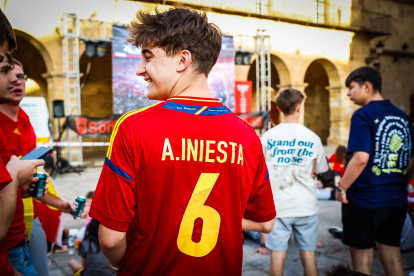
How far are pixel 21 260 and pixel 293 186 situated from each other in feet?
6.80

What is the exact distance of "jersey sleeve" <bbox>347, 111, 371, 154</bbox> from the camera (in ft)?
8.62

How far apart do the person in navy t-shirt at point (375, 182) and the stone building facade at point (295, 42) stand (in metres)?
10.8

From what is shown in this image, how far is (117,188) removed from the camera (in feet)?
3.80

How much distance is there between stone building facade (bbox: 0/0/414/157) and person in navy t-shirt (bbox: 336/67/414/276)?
10.8m

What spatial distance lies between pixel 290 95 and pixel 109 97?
15958mm

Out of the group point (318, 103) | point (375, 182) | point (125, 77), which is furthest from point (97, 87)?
point (375, 182)

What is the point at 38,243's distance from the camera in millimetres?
2434

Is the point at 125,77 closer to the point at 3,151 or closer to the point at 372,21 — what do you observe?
the point at 3,151

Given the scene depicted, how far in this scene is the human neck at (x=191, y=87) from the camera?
129 cm

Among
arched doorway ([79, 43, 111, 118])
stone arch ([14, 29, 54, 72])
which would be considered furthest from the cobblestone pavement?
arched doorway ([79, 43, 111, 118])

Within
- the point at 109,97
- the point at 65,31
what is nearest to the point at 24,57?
the point at 109,97

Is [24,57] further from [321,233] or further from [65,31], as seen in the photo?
[321,233]

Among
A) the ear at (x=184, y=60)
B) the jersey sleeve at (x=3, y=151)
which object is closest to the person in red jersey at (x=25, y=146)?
the jersey sleeve at (x=3, y=151)

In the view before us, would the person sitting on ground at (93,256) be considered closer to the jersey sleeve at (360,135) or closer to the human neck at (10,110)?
the human neck at (10,110)
